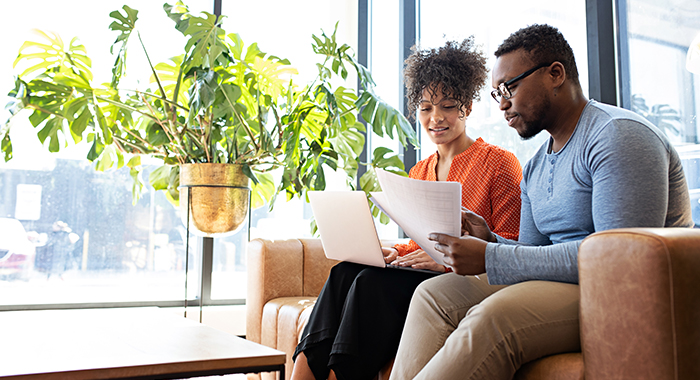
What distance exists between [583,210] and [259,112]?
152 centimetres

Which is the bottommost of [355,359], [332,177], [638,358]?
[355,359]

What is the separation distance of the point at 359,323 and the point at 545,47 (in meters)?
0.85

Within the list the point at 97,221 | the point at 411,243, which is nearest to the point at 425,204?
the point at 411,243

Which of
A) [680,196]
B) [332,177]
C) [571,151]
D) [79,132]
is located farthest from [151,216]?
[680,196]

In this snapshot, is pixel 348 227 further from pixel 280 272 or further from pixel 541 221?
pixel 280 272

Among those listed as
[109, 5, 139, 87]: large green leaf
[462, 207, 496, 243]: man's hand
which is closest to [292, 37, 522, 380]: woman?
[462, 207, 496, 243]: man's hand

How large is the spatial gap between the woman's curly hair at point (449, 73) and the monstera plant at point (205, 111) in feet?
1.10

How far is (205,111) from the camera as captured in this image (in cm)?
228

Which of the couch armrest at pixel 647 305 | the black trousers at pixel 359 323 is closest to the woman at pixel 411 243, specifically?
the black trousers at pixel 359 323

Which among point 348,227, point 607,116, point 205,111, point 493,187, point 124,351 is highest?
point 205,111

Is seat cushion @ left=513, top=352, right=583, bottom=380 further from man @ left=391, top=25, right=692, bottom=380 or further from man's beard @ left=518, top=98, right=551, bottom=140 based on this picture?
man's beard @ left=518, top=98, right=551, bottom=140

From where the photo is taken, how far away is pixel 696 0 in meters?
1.69

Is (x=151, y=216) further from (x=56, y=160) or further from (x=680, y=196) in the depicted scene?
(x=680, y=196)

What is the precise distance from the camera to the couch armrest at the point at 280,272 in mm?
2117
